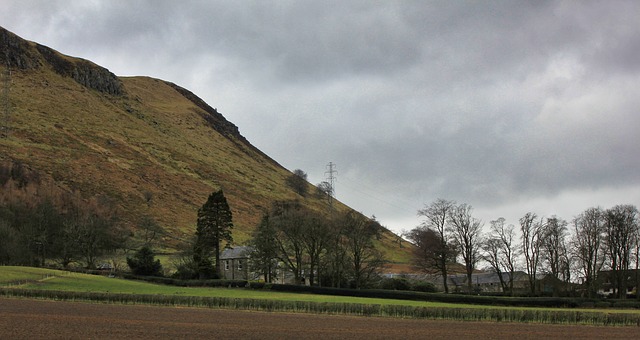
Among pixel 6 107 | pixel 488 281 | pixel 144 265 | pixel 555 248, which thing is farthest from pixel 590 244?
pixel 6 107

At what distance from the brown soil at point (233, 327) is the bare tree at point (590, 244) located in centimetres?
4235

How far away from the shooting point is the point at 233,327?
34031 mm

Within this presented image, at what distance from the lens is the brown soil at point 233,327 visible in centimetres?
2992

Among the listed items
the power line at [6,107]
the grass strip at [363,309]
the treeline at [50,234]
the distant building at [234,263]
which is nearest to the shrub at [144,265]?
the treeline at [50,234]

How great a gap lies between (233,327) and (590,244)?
205 ft

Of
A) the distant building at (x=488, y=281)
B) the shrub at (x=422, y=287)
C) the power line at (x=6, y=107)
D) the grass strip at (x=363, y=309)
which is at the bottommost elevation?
the distant building at (x=488, y=281)

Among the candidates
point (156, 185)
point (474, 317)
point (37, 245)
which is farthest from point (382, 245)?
point (474, 317)

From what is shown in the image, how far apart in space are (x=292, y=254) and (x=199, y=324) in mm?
55809

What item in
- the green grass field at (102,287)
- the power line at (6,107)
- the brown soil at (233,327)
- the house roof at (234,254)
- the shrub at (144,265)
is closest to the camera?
the brown soil at (233,327)

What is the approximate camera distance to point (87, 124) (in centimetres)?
19812

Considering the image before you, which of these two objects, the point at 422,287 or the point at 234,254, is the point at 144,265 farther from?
the point at 422,287

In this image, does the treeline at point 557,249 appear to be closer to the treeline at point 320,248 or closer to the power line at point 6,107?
the treeline at point 320,248

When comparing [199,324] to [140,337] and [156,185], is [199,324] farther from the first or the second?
[156,185]

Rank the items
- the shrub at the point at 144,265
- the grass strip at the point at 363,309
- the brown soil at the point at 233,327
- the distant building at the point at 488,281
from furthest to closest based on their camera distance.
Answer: the distant building at the point at 488,281 < the shrub at the point at 144,265 < the grass strip at the point at 363,309 < the brown soil at the point at 233,327
